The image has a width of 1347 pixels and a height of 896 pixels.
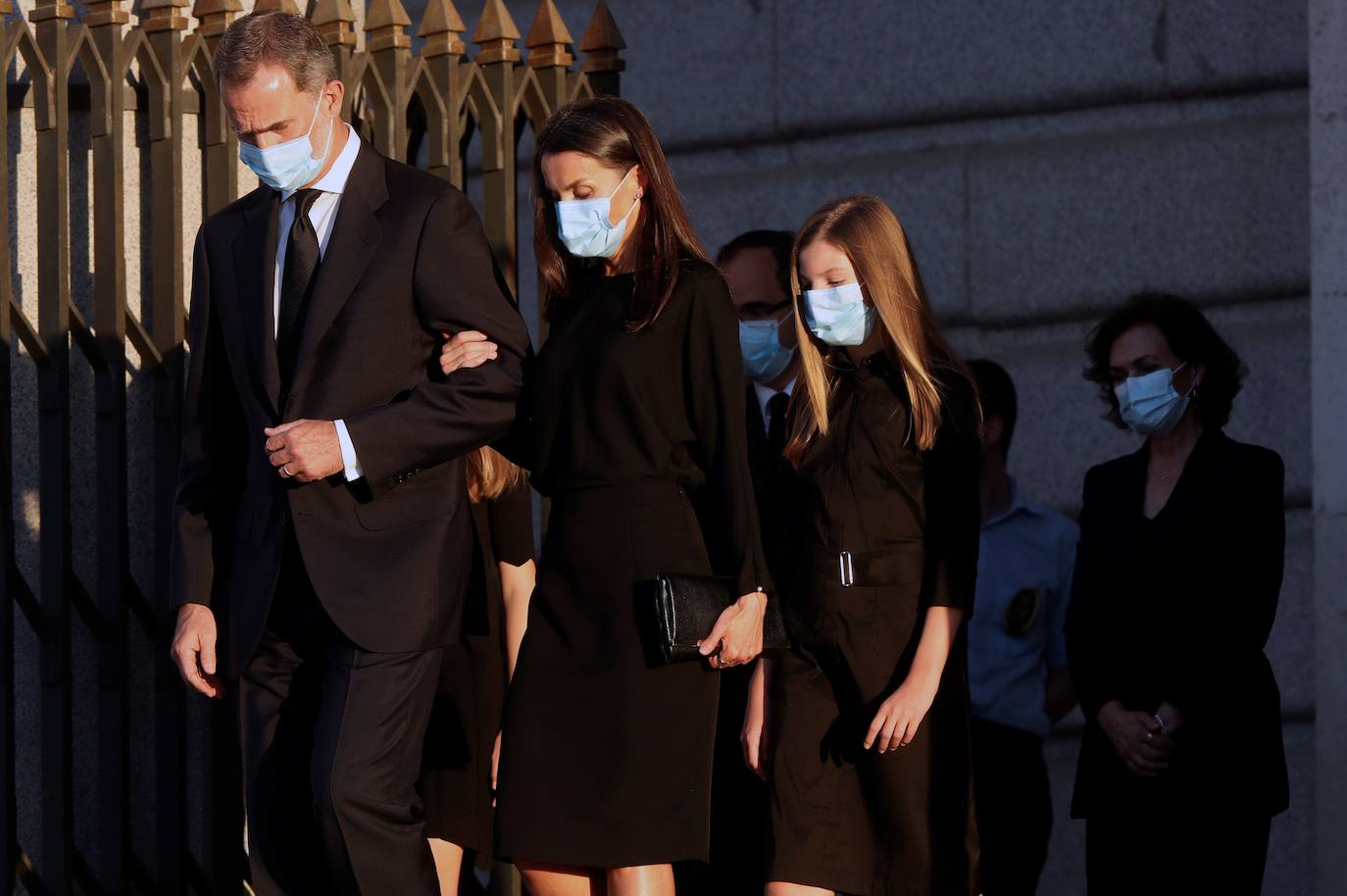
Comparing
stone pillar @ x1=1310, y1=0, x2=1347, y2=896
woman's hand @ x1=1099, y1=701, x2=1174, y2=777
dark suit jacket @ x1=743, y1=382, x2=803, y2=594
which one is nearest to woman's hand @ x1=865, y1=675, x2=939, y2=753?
dark suit jacket @ x1=743, y1=382, x2=803, y2=594

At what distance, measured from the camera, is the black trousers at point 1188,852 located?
4.88 m

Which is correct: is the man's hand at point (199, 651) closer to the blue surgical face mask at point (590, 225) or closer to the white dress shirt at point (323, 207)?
the white dress shirt at point (323, 207)

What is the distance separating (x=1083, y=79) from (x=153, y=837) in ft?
12.1

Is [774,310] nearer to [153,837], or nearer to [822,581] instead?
[822,581]

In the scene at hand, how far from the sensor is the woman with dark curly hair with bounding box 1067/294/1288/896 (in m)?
4.89

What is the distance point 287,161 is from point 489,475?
2.85 ft

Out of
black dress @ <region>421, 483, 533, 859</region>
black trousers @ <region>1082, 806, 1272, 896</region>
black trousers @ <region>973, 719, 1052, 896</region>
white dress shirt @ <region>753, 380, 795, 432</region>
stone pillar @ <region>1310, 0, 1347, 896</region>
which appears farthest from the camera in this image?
stone pillar @ <region>1310, 0, 1347, 896</region>

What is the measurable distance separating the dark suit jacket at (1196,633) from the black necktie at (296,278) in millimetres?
2036

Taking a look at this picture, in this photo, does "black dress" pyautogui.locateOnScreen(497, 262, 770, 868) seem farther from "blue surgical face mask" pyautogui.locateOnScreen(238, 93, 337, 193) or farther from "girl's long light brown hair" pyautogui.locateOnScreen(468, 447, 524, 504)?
"blue surgical face mask" pyautogui.locateOnScreen(238, 93, 337, 193)

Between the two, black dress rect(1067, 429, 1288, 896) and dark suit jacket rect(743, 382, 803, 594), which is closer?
dark suit jacket rect(743, 382, 803, 594)

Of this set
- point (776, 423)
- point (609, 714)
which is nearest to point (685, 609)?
point (609, 714)

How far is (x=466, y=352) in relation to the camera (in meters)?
4.12

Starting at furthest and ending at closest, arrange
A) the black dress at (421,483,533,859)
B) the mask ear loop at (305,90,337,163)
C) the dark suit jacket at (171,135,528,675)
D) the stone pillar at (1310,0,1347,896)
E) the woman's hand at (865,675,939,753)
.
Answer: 1. the stone pillar at (1310,0,1347,896)
2. the black dress at (421,483,533,859)
3. the woman's hand at (865,675,939,753)
4. the mask ear loop at (305,90,337,163)
5. the dark suit jacket at (171,135,528,675)

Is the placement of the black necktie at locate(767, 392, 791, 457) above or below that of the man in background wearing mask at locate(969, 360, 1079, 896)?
above
